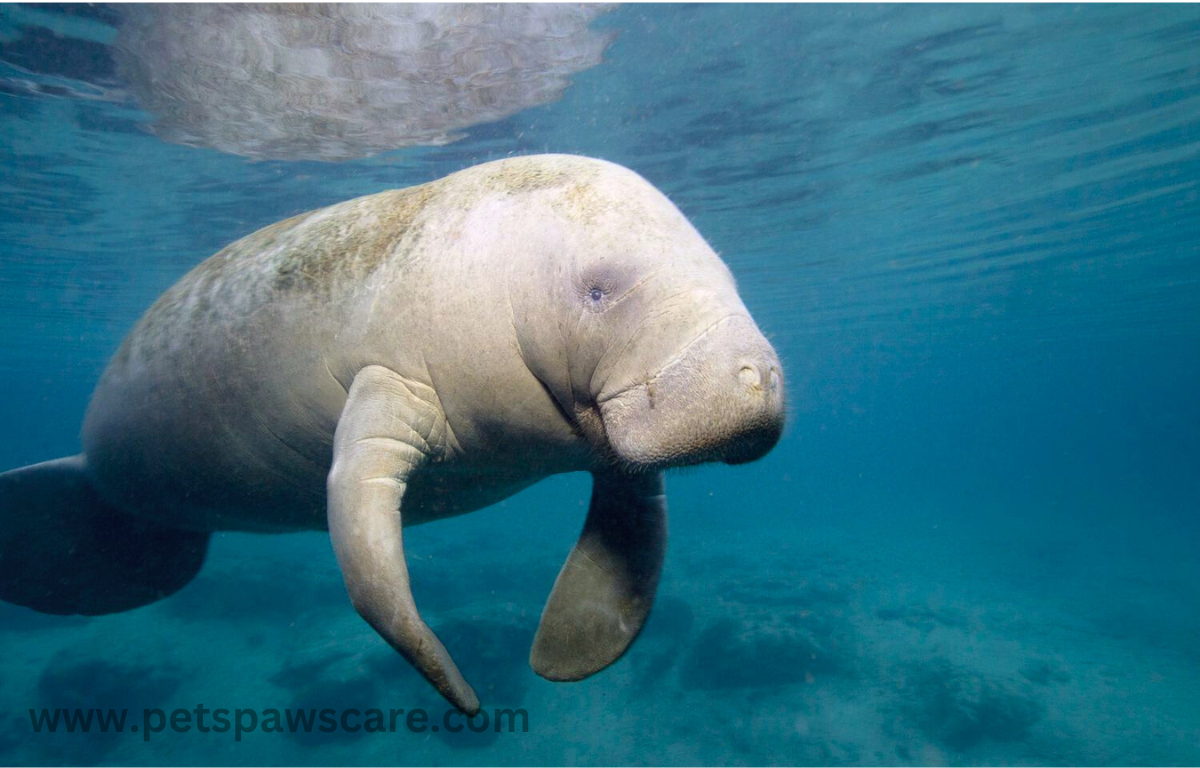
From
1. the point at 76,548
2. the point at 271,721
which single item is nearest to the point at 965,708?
the point at 271,721

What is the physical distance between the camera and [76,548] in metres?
4.03

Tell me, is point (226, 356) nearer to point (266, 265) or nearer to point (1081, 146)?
point (266, 265)

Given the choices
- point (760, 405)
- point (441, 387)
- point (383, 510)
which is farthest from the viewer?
point (441, 387)

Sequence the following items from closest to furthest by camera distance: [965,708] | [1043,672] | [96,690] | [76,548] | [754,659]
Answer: [76,548]
[965,708]
[96,690]
[754,659]
[1043,672]

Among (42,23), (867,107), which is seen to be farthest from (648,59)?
(42,23)

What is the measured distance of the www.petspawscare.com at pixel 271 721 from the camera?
948 centimetres

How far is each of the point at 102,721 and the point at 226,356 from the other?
1094 centimetres

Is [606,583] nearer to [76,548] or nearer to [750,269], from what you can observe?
[76,548]

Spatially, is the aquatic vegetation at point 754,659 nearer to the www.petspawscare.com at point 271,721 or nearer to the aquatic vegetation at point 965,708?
the aquatic vegetation at point 965,708

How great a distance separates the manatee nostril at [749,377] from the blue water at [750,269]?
833cm

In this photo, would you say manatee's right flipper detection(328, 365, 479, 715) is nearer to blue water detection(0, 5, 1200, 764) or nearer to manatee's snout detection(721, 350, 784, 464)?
manatee's snout detection(721, 350, 784, 464)

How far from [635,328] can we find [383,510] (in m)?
1.00

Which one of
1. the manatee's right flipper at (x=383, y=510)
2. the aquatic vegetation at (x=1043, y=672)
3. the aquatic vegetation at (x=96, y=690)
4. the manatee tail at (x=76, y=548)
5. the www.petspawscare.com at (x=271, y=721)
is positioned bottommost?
the aquatic vegetation at (x=1043, y=672)

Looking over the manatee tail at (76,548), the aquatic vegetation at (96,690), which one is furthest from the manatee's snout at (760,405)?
the aquatic vegetation at (96,690)
